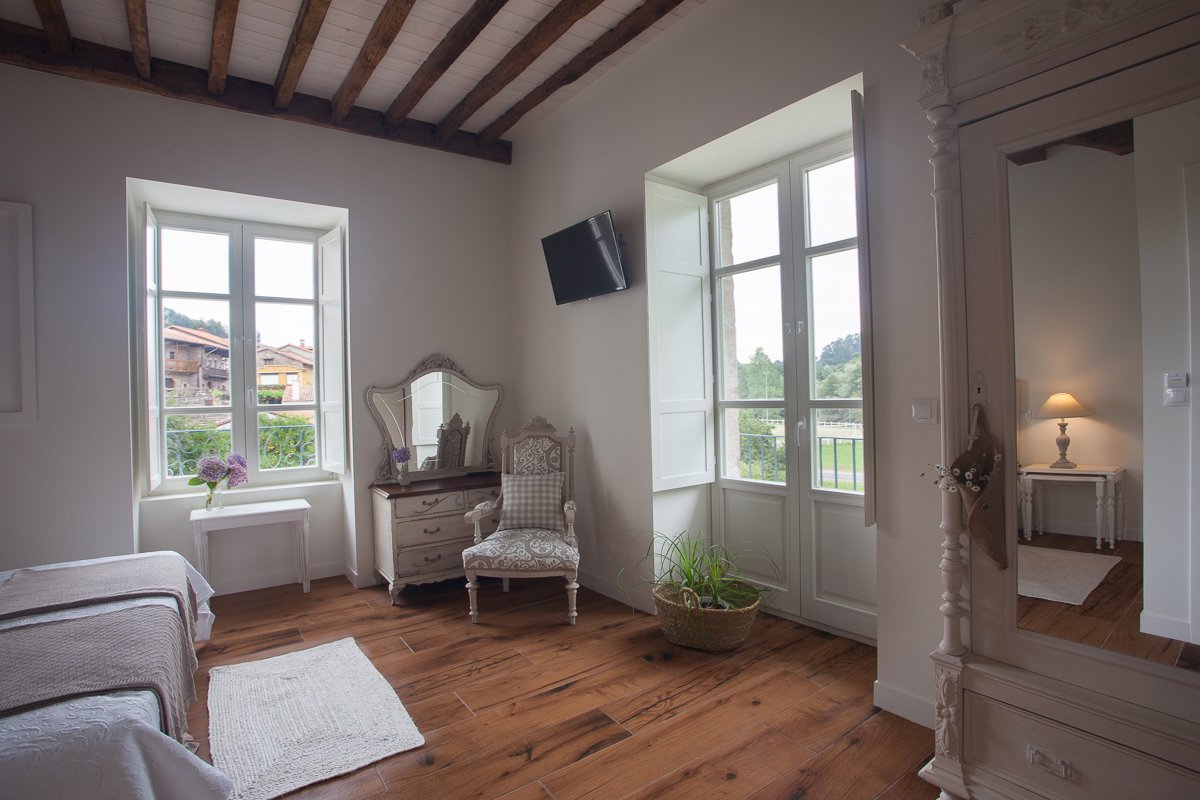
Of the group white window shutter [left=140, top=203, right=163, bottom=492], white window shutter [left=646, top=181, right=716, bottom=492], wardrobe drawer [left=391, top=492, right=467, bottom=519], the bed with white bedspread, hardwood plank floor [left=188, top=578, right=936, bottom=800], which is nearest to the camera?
the bed with white bedspread

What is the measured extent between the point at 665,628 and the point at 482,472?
1.98 meters

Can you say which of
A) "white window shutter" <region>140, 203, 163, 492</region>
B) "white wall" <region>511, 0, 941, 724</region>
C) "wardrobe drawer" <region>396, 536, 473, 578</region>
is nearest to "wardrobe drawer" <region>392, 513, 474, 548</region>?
"wardrobe drawer" <region>396, 536, 473, 578</region>

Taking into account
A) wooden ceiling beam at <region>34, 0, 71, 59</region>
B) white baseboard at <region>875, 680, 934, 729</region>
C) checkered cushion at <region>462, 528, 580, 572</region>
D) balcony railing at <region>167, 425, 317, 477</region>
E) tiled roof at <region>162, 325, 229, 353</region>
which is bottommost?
white baseboard at <region>875, 680, 934, 729</region>

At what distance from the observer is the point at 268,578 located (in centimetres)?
411

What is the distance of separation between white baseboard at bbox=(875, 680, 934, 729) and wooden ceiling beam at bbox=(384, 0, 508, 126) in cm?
346

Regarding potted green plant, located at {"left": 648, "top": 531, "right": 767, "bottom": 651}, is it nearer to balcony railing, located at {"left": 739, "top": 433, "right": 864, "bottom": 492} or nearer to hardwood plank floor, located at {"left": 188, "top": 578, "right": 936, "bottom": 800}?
hardwood plank floor, located at {"left": 188, "top": 578, "right": 936, "bottom": 800}

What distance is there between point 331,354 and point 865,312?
3.60 metres

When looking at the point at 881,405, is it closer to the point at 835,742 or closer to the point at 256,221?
the point at 835,742

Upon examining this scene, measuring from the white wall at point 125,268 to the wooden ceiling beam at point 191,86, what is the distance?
0.08 metres

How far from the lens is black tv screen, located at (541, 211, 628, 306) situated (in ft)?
11.7

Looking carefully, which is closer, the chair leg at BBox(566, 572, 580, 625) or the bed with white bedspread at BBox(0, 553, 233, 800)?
the bed with white bedspread at BBox(0, 553, 233, 800)

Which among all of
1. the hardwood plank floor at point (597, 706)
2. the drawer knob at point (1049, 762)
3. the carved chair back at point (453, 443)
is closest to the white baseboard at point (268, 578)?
the hardwood plank floor at point (597, 706)

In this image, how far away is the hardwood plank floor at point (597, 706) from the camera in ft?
6.52

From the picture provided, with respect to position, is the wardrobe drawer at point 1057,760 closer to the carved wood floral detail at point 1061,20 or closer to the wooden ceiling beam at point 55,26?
the carved wood floral detail at point 1061,20
